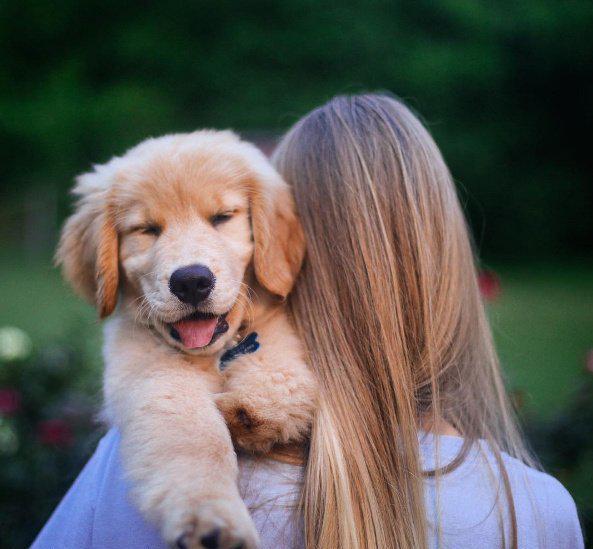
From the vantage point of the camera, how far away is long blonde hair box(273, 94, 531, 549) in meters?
1.70

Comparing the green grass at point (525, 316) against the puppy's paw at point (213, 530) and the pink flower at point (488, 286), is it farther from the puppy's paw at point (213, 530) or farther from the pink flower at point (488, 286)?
the puppy's paw at point (213, 530)

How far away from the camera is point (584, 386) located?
3.46 m

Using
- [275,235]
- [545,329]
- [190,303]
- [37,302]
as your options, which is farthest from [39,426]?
[37,302]

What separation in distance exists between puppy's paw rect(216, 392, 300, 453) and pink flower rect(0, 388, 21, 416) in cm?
188

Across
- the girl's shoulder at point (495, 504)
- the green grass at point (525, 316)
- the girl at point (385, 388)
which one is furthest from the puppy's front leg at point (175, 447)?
the green grass at point (525, 316)

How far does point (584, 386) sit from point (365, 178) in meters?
2.14

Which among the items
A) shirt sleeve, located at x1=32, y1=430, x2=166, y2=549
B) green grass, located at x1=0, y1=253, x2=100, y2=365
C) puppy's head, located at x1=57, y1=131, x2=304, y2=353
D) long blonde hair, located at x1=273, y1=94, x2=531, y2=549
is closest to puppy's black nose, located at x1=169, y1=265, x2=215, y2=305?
puppy's head, located at x1=57, y1=131, x2=304, y2=353

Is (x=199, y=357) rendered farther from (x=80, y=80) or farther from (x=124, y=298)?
(x=80, y=80)

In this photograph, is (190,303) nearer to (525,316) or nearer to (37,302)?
(525,316)

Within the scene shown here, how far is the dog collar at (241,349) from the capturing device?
2.06m

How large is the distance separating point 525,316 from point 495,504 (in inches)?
399

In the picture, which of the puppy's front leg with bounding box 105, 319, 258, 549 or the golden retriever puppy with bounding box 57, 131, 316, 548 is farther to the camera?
the golden retriever puppy with bounding box 57, 131, 316, 548

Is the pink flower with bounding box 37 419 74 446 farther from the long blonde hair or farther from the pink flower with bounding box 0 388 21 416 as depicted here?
the long blonde hair

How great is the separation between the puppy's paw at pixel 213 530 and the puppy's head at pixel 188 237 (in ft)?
2.15
